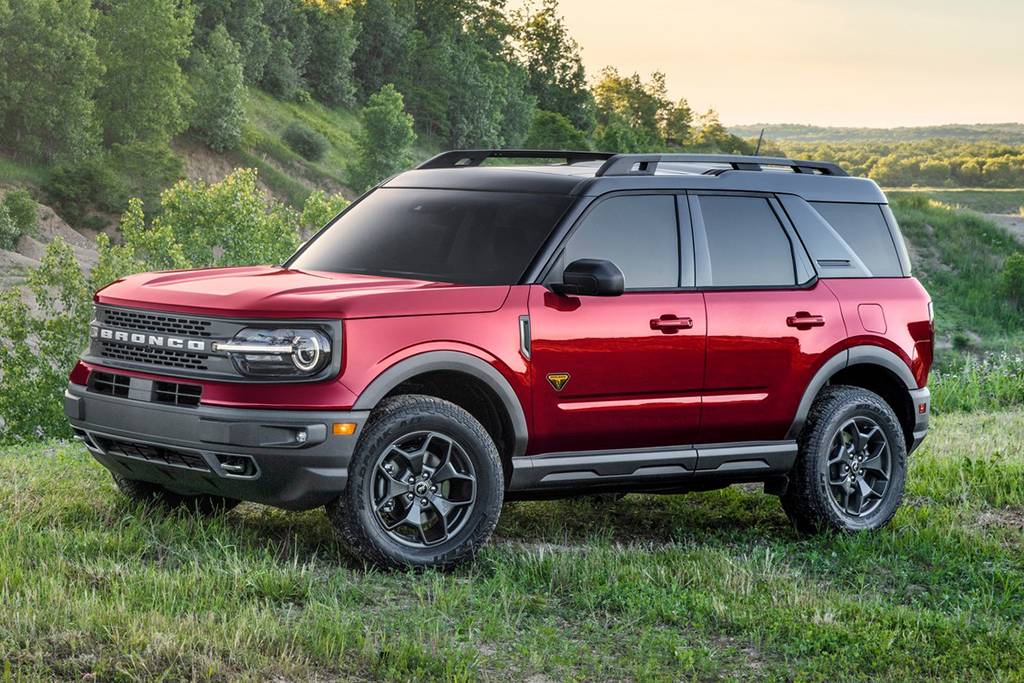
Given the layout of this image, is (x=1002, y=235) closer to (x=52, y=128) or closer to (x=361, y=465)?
(x=52, y=128)

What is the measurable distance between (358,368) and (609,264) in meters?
1.36

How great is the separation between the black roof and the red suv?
0.02m

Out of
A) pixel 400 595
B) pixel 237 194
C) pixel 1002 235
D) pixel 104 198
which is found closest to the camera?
pixel 400 595

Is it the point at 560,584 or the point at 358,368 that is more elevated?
the point at 358,368

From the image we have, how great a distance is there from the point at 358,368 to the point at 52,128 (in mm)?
78996

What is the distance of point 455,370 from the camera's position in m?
7.02

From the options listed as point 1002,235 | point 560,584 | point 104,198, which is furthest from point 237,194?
point 1002,235

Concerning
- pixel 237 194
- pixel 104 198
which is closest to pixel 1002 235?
pixel 104 198

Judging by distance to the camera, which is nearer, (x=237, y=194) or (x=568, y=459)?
(x=568, y=459)

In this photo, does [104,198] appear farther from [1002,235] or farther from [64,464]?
[64,464]

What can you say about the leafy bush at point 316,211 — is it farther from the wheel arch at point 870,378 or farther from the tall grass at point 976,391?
the wheel arch at point 870,378

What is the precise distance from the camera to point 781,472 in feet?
27.6

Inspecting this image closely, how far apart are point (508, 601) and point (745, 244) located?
2.74 m

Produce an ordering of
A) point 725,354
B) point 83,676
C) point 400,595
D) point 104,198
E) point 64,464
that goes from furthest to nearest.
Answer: point 104,198 < point 64,464 < point 725,354 < point 400,595 < point 83,676
